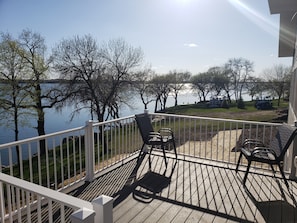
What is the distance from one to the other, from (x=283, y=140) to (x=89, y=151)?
10.0 ft

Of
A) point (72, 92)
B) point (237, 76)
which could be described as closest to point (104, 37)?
point (72, 92)

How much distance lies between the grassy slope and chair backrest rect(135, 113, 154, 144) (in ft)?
53.3

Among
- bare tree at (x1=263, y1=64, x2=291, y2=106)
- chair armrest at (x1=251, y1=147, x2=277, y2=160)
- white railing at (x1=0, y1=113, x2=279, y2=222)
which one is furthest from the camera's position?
bare tree at (x1=263, y1=64, x2=291, y2=106)

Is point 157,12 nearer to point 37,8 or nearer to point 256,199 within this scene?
point 37,8

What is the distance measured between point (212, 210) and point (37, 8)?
32.9 ft

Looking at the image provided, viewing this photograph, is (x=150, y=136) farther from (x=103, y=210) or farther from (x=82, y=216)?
(x=82, y=216)

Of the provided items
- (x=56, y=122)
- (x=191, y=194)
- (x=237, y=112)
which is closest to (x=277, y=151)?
(x=191, y=194)

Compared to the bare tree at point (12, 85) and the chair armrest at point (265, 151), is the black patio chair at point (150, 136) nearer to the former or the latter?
the chair armrest at point (265, 151)

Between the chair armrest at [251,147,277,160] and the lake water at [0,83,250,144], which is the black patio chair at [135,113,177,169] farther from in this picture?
the lake water at [0,83,250,144]

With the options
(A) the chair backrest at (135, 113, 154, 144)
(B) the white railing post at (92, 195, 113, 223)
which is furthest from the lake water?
(B) the white railing post at (92, 195, 113, 223)

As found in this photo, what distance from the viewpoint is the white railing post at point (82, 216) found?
103 cm

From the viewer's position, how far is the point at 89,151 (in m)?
3.75

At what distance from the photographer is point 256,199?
10.3 ft

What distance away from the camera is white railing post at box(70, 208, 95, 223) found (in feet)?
3.39
